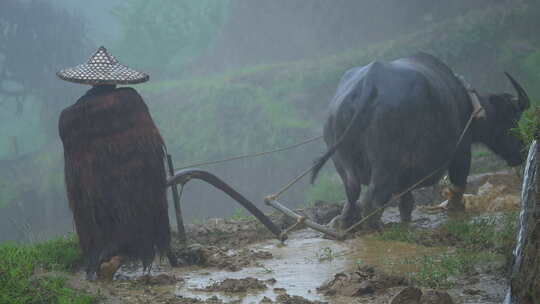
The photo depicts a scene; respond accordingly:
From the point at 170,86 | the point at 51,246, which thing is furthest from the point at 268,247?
the point at 170,86

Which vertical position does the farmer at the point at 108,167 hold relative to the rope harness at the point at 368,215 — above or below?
above

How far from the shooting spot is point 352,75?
24.5 ft

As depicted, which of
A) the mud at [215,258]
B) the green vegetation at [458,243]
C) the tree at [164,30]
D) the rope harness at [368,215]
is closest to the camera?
the green vegetation at [458,243]

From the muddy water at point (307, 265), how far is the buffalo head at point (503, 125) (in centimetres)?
269

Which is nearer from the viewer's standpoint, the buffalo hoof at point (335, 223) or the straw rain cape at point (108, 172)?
the straw rain cape at point (108, 172)

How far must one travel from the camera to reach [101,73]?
5.24 m

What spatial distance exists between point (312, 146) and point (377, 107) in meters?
13.0

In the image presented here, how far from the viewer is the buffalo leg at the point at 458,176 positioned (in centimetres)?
777

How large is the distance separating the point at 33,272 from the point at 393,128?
3681 mm

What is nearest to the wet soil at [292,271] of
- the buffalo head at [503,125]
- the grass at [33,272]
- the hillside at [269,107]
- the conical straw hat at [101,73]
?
the grass at [33,272]

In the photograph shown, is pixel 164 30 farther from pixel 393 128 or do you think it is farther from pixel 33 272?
pixel 33 272

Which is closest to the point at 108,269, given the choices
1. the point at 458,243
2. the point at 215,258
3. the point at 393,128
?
the point at 215,258

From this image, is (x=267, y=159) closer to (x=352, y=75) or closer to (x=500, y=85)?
(x=500, y=85)

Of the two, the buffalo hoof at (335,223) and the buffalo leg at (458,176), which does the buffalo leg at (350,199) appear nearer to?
the buffalo hoof at (335,223)
